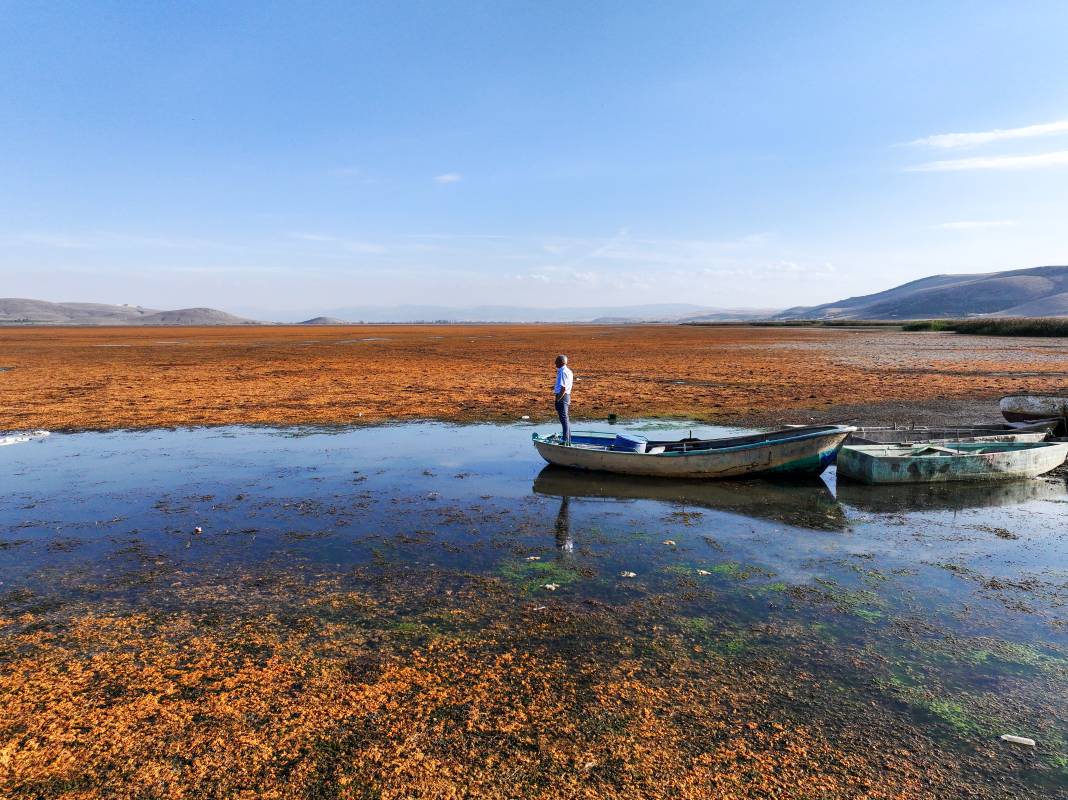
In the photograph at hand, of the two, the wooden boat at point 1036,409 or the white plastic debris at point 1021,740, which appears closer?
the white plastic debris at point 1021,740

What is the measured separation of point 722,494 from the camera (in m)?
12.5

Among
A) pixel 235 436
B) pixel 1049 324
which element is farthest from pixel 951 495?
pixel 1049 324

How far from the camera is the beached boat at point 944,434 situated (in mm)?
14398

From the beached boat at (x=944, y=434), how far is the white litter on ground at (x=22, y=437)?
22163 millimetres

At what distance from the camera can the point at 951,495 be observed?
1234cm

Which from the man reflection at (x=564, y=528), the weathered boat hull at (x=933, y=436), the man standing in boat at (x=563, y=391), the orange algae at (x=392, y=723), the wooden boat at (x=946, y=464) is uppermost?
the man standing in boat at (x=563, y=391)

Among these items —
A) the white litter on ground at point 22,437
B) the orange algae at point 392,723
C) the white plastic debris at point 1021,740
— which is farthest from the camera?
the white litter on ground at point 22,437

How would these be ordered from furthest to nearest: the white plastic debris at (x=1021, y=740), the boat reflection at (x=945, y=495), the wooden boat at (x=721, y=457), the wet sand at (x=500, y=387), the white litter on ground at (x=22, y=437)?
the wet sand at (x=500, y=387) < the white litter on ground at (x=22, y=437) < the wooden boat at (x=721, y=457) < the boat reflection at (x=945, y=495) < the white plastic debris at (x=1021, y=740)

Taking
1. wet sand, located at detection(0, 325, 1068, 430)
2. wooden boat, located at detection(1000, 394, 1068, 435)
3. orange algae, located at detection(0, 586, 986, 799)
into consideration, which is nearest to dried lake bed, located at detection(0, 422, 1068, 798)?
orange algae, located at detection(0, 586, 986, 799)

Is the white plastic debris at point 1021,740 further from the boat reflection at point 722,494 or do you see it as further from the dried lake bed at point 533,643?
the boat reflection at point 722,494

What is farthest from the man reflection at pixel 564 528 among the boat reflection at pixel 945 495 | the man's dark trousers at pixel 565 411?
the boat reflection at pixel 945 495

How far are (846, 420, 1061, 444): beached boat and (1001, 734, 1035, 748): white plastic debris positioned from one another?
31.9 feet

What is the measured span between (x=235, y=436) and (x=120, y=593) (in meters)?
10.9

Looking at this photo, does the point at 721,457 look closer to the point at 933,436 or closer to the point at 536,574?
the point at 536,574
